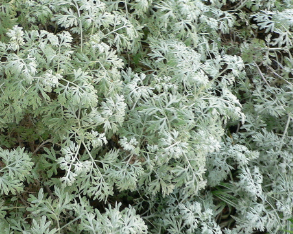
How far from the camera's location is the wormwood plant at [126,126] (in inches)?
70.7

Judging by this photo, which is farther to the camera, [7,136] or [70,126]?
[7,136]

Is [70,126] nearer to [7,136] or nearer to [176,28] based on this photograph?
[7,136]

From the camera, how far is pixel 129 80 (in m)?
2.13

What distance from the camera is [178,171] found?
1977mm

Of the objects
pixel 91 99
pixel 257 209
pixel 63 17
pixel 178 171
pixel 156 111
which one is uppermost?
pixel 63 17

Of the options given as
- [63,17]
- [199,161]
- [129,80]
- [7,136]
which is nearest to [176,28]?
[129,80]

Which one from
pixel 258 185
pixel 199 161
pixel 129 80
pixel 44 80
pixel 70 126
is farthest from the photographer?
pixel 258 185

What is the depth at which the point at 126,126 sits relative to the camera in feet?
6.93

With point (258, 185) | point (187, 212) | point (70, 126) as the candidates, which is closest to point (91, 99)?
point (70, 126)

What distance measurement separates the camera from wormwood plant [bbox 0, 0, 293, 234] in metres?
1.79

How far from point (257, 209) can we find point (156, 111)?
38.4 inches

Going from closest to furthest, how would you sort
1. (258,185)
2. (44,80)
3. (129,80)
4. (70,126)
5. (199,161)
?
(44,80)
(70,126)
(199,161)
(129,80)
(258,185)

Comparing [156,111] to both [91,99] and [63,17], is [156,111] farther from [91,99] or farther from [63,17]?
[63,17]

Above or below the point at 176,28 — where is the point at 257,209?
below
